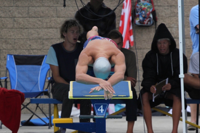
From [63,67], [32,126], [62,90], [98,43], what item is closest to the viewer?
[98,43]

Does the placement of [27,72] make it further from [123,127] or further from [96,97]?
[96,97]

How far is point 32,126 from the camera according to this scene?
4887 mm

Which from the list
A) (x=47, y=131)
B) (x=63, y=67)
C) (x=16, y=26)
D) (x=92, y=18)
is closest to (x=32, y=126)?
(x=47, y=131)

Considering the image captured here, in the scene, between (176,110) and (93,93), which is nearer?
(93,93)

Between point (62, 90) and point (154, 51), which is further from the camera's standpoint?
point (154, 51)

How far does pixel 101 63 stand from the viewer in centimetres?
264

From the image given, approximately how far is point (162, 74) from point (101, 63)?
1542mm

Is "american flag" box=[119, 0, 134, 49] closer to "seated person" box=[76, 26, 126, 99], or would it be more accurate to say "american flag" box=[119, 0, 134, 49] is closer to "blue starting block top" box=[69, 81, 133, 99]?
"seated person" box=[76, 26, 126, 99]

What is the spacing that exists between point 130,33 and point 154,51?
84.1 inches

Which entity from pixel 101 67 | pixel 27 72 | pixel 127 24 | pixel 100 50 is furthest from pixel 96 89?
pixel 127 24

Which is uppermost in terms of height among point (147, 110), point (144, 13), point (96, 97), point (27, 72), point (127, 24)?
point (144, 13)

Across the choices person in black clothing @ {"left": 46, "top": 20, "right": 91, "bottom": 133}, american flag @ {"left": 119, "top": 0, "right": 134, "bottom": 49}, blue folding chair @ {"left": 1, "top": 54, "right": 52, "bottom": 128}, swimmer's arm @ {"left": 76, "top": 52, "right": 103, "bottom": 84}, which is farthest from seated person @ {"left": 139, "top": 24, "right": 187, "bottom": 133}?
american flag @ {"left": 119, "top": 0, "right": 134, "bottom": 49}

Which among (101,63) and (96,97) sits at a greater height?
(101,63)

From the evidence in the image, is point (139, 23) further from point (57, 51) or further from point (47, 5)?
point (57, 51)
